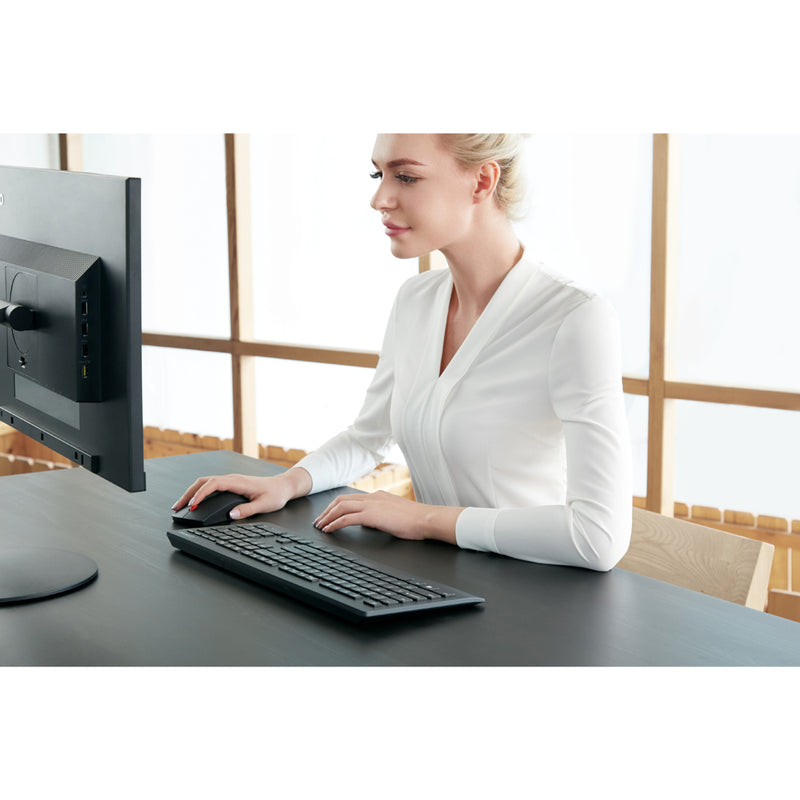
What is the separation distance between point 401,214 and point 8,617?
0.98 metres

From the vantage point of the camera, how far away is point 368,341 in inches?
148

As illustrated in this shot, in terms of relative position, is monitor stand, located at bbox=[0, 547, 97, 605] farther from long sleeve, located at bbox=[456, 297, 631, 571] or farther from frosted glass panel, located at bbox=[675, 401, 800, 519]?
frosted glass panel, located at bbox=[675, 401, 800, 519]

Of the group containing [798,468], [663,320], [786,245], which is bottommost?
[798,468]

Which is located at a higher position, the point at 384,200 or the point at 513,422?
the point at 384,200

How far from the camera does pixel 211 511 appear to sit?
1.70 metres

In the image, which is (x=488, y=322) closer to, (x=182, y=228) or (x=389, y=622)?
(x=389, y=622)

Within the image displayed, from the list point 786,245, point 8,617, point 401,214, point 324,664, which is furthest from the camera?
point 786,245

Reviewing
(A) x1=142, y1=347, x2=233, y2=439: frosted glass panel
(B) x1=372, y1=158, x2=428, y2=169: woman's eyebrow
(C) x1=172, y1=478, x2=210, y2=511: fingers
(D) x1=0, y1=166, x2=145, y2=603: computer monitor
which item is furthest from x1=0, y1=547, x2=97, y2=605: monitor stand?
(A) x1=142, y1=347, x2=233, y2=439: frosted glass panel

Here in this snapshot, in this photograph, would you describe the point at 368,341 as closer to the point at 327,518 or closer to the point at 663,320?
the point at 663,320

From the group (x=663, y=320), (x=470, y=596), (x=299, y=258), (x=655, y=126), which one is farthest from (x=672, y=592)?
(x=299, y=258)

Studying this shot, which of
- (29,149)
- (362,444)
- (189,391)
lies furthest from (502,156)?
(29,149)

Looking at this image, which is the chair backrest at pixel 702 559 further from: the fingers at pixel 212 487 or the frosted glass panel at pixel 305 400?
the frosted glass panel at pixel 305 400

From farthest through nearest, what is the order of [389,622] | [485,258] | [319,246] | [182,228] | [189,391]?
[189,391] < [182,228] < [319,246] < [485,258] < [389,622]

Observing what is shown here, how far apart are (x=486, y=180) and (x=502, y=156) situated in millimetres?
58
